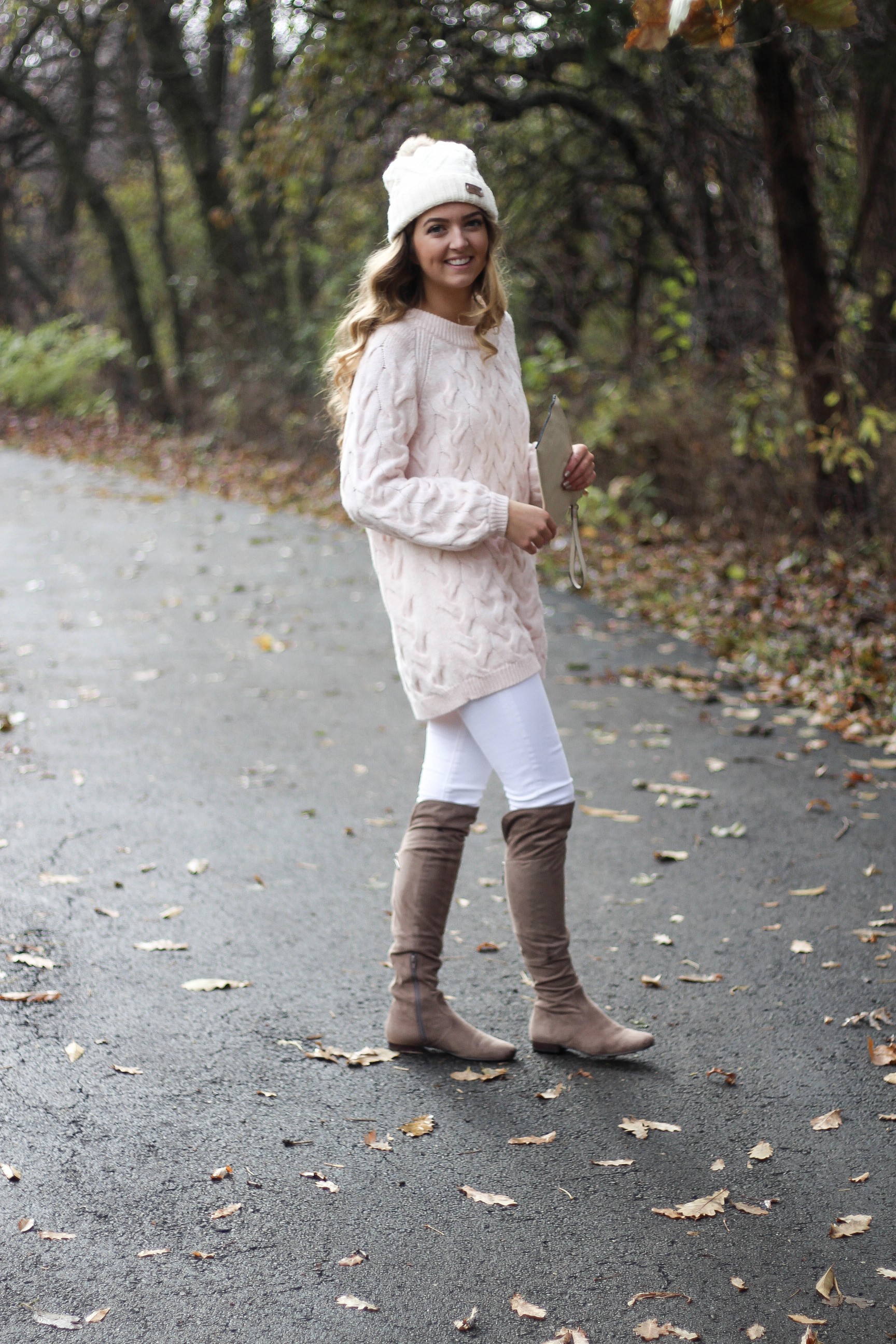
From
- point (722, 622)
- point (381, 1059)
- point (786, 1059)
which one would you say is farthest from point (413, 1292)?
point (722, 622)

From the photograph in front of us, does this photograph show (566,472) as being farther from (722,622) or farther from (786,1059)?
(722,622)

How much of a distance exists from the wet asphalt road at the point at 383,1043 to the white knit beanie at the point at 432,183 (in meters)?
2.12

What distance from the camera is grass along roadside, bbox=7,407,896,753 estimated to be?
6.99 meters

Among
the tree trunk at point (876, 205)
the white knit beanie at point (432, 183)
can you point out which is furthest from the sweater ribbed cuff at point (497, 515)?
the tree trunk at point (876, 205)

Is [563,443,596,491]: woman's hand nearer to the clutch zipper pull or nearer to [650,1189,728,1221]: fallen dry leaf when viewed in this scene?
the clutch zipper pull

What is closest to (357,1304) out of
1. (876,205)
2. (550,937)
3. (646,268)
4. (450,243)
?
(550,937)

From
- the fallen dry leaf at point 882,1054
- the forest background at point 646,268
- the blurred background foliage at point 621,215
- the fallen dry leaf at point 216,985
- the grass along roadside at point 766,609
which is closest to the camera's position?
the fallen dry leaf at point 882,1054

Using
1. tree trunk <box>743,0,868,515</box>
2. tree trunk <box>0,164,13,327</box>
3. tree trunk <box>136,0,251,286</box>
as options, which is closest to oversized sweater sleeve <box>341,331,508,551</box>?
tree trunk <box>743,0,868,515</box>

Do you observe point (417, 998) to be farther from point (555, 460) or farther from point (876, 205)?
point (876, 205)

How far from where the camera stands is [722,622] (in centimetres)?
858

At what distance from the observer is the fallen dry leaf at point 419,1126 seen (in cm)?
310

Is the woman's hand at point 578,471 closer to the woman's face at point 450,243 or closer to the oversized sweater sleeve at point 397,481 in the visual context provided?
the oversized sweater sleeve at point 397,481

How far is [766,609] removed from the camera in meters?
8.57

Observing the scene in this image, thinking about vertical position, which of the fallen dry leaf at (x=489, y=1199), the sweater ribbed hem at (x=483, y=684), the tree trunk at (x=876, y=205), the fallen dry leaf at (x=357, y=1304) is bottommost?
the fallen dry leaf at (x=489, y=1199)
